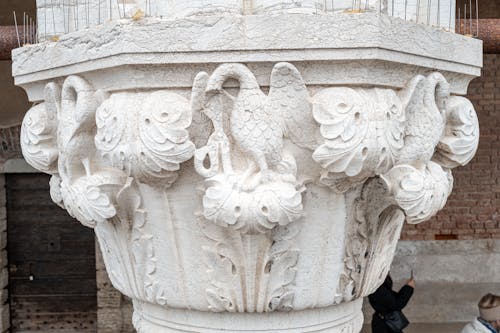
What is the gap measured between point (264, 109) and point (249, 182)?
177mm

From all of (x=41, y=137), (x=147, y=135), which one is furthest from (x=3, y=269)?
(x=147, y=135)

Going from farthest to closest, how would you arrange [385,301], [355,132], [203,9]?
[385,301], [203,9], [355,132]

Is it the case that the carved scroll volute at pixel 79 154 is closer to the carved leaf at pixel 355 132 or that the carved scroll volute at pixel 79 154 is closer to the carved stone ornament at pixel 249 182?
the carved stone ornament at pixel 249 182

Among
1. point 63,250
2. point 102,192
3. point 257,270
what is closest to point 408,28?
point 257,270

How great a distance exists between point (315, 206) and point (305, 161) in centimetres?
15

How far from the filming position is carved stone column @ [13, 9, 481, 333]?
4.81 feet

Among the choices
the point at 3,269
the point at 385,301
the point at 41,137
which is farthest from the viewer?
the point at 3,269

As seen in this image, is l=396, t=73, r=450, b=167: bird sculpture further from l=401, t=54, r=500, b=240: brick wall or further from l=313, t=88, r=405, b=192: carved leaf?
l=401, t=54, r=500, b=240: brick wall

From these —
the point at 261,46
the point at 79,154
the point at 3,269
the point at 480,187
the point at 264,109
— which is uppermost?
the point at 261,46

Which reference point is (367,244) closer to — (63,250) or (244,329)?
(244,329)

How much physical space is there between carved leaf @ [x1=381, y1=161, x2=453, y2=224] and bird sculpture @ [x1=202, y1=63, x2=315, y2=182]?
0.30 meters

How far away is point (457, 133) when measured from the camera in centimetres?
180

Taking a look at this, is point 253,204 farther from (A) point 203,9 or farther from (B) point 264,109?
(A) point 203,9

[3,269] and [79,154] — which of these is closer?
[79,154]
